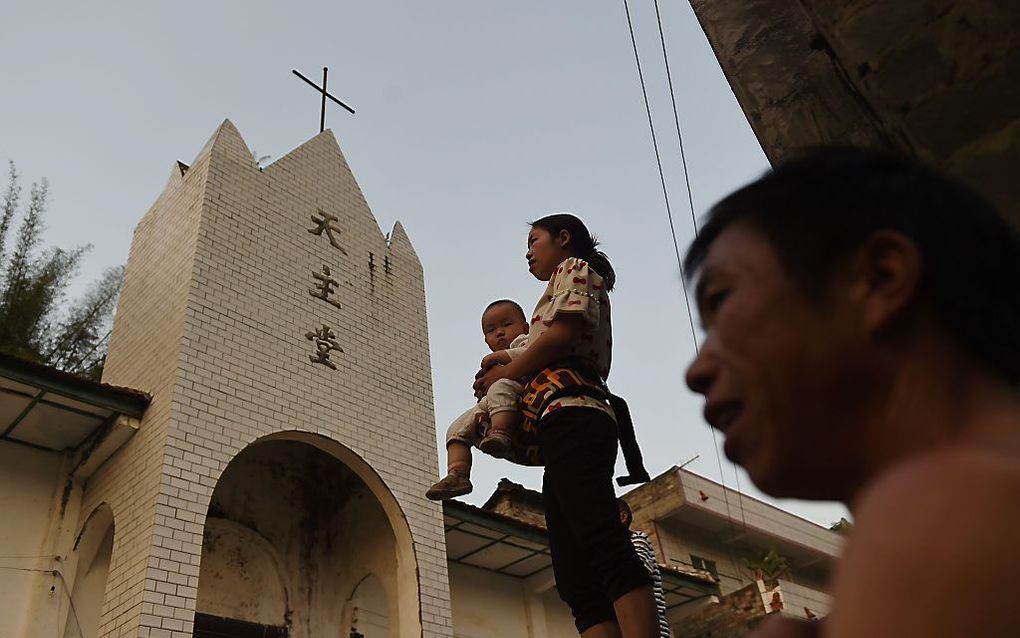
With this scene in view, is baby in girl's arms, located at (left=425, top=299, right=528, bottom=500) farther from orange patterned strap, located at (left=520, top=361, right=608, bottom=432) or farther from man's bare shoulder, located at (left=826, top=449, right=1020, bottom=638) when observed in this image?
man's bare shoulder, located at (left=826, top=449, right=1020, bottom=638)

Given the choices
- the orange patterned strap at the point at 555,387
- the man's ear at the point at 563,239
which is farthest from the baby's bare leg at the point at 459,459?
the man's ear at the point at 563,239

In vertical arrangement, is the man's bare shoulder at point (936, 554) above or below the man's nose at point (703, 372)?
below

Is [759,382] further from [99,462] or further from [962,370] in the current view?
[99,462]

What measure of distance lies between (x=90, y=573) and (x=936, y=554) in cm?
963

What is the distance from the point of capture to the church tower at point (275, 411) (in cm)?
826

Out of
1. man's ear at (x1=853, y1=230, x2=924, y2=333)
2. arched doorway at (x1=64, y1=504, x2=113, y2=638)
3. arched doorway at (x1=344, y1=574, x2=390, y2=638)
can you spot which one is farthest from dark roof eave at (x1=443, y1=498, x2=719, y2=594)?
man's ear at (x1=853, y1=230, x2=924, y2=333)

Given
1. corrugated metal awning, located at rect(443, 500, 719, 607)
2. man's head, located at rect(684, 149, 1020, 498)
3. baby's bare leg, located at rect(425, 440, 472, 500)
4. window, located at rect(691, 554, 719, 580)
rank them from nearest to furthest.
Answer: man's head, located at rect(684, 149, 1020, 498) → baby's bare leg, located at rect(425, 440, 472, 500) → corrugated metal awning, located at rect(443, 500, 719, 607) → window, located at rect(691, 554, 719, 580)

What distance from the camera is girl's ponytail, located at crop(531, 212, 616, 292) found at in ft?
11.9

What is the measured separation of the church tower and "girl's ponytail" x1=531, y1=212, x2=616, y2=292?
18.0 feet

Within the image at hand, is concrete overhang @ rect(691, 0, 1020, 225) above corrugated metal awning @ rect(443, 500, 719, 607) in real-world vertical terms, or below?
below

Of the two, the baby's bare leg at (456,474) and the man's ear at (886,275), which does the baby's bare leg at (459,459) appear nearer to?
the baby's bare leg at (456,474)

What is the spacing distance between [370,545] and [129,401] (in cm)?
331

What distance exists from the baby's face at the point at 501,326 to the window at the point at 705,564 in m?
18.9

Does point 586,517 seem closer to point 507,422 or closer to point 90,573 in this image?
point 507,422
